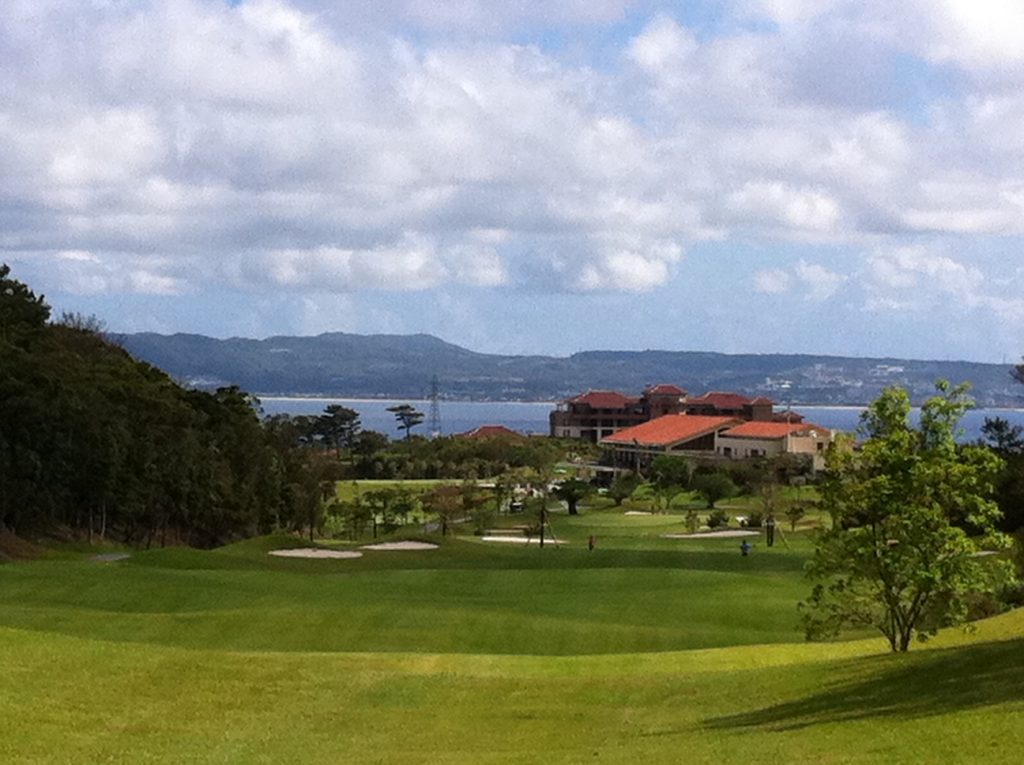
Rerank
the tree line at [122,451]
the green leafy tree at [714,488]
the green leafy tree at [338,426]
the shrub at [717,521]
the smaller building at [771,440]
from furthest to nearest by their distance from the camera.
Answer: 1. the green leafy tree at [338,426]
2. the smaller building at [771,440]
3. the green leafy tree at [714,488]
4. the shrub at [717,521]
5. the tree line at [122,451]

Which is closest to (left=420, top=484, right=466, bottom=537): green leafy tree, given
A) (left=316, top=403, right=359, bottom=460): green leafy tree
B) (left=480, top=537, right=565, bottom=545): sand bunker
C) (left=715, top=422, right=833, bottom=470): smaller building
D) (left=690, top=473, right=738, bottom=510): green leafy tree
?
(left=480, top=537, right=565, bottom=545): sand bunker

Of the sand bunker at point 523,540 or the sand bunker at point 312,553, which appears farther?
the sand bunker at point 523,540

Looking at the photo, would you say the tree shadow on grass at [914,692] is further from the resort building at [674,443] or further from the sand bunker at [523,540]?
the resort building at [674,443]

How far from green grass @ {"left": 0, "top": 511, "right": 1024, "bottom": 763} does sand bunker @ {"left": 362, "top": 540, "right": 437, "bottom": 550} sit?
2479 centimetres

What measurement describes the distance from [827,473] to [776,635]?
934 centimetres

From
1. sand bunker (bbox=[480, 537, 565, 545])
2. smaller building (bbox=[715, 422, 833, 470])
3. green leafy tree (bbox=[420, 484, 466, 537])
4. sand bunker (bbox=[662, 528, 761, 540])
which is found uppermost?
smaller building (bbox=[715, 422, 833, 470])

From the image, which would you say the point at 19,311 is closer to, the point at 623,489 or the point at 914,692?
the point at 623,489

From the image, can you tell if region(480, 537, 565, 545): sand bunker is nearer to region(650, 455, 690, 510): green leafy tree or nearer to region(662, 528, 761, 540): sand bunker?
region(662, 528, 761, 540): sand bunker

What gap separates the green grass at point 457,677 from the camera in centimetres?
2064

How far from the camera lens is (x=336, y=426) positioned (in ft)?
632

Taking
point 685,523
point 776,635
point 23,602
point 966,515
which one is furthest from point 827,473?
point 685,523

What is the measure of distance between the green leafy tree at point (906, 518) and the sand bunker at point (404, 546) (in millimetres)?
44108

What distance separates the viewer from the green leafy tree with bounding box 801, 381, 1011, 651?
113ft

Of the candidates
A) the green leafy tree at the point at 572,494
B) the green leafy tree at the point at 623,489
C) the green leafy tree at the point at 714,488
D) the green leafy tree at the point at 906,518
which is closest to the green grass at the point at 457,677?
the green leafy tree at the point at 906,518
